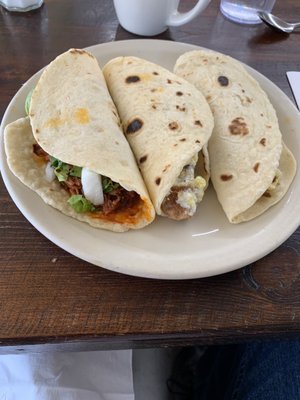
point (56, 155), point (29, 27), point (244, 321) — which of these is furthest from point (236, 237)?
point (29, 27)

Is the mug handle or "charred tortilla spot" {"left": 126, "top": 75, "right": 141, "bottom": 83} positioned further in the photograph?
the mug handle

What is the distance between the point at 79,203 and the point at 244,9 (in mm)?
1184

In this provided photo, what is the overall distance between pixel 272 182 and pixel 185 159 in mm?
227

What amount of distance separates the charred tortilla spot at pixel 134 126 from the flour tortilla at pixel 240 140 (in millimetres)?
199

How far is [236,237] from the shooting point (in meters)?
0.88

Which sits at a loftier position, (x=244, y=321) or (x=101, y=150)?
(x=101, y=150)

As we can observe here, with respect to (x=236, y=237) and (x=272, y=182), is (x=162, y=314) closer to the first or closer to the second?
(x=236, y=237)

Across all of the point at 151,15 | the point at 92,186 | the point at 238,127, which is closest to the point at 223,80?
the point at 238,127

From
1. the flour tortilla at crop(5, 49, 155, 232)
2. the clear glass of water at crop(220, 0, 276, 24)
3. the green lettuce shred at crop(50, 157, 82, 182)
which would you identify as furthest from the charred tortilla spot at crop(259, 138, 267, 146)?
the clear glass of water at crop(220, 0, 276, 24)

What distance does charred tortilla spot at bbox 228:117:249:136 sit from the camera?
104 cm

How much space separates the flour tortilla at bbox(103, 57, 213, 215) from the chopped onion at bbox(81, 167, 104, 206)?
119 mm

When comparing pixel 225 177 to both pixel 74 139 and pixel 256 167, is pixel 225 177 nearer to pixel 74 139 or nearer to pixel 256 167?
pixel 256 167

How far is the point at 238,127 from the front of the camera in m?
1.05

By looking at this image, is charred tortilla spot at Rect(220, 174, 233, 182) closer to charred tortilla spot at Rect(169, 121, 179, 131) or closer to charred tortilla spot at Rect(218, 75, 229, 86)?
charred tortilla spot at Rect(169, 121, 179, 131)
